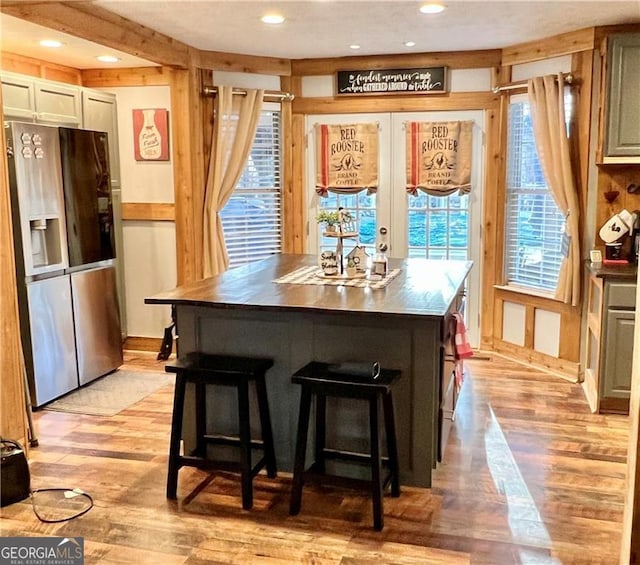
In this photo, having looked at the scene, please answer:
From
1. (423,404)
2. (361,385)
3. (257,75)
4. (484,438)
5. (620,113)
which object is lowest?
(484,438)

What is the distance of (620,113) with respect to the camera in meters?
4.45

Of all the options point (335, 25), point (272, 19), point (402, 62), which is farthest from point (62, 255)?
point (402, 62)

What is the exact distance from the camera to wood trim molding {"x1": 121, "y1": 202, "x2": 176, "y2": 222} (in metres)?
5.51

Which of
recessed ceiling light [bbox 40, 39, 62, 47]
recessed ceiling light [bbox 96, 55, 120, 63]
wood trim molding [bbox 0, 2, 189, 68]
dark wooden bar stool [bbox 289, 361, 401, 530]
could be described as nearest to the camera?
dark wooden bar stool [bbox 289, 361, 401, 530]

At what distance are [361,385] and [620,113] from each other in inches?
115

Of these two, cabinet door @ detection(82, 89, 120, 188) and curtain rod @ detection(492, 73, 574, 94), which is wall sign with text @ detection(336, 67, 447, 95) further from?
cabinet door @ detection(82, 89, 120, 188)

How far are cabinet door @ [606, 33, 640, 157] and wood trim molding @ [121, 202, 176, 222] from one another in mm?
3390

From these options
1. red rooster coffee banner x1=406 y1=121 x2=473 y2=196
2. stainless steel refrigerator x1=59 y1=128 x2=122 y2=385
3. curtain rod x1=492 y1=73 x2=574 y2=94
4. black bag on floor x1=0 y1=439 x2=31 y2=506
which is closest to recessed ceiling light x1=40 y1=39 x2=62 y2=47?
stainless steel refrigerator x1=59 y1=128 x2=122 y2=385

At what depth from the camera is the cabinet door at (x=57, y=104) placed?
15.1ft

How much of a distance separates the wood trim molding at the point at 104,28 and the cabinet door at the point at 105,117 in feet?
1.93

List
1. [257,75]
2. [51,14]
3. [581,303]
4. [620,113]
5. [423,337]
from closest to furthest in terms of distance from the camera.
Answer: [423,337] → [51,14] → [620,113] → [581,303] → [257,75]

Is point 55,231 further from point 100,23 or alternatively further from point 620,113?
point 620,113

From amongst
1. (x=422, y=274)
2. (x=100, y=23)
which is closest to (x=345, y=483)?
(x=422, y=274)

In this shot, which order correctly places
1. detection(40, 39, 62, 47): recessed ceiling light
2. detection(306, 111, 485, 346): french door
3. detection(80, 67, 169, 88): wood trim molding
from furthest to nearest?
detection(306, 111, 485, 346): french door < detection(80, 67, 169, 88): wood trim molding < detection(40, 39, 62, 47): recessed ceiling light
